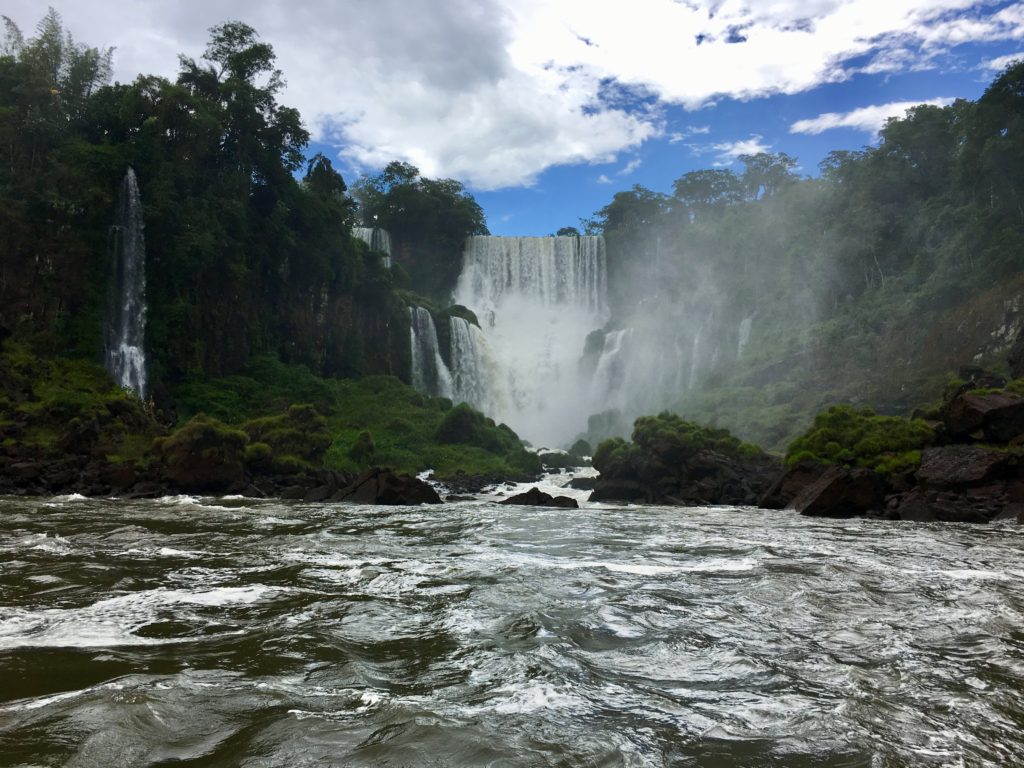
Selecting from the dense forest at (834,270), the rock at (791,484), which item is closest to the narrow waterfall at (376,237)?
the dense forest at (834,270)

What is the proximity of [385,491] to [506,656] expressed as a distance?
18045 mm

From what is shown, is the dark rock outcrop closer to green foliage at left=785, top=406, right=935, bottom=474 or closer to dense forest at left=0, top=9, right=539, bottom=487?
green foliage at left=785, top=406, right=935, bottom=474

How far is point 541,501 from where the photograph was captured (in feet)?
79.5

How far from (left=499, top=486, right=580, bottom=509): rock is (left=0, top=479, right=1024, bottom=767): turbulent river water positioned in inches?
456

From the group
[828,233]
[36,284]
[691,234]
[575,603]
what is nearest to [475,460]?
[36,284]

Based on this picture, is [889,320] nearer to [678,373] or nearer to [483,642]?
[678,373]

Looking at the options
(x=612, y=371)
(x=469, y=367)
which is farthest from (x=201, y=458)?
(x=612, y=371)

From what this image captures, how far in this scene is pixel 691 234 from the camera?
7275 cm

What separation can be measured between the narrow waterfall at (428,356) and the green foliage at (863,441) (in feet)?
109

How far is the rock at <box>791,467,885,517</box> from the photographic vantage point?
19156 mm

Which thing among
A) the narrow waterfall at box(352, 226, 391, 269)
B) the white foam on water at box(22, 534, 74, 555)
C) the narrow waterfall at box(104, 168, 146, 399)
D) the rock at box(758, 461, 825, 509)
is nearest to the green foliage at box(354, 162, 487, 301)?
the narrow waterfall at box(352, 226, 391, 269)

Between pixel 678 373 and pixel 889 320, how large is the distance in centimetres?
2092

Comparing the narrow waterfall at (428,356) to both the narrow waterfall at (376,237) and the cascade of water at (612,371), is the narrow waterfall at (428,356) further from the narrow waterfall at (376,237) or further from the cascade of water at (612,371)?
the cascade of water at (612,371)

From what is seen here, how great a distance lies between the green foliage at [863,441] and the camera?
21.8 m
